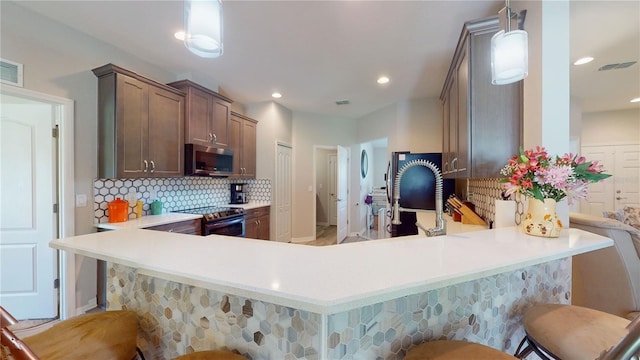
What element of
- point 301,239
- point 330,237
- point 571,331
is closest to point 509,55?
point 571,331

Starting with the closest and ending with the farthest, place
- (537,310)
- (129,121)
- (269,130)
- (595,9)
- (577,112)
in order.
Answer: (537,310) → (595,9) → (129,121) → (577,112) → (269,130)

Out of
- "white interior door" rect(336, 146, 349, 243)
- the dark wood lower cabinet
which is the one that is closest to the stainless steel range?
the dark wood lower cabinet

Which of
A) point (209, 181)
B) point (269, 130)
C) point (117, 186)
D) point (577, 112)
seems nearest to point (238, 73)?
point (269, 130)

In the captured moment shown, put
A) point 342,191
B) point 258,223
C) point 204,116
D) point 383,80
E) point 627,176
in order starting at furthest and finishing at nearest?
1. point 342,191
2. point 627,176
3. point 258,223
4. point 383,80
5. point 204,116

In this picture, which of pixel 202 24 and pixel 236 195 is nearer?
pixel 202 24

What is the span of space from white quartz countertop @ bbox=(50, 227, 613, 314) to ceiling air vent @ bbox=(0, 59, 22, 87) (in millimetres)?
1894

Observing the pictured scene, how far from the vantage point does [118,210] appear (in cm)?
261

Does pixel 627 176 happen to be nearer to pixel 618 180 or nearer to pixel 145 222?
pixel 618 180

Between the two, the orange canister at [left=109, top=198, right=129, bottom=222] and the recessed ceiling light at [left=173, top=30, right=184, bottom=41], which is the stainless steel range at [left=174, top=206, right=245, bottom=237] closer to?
the orange canister at [left=109, top=198, right=129, bottom=222]

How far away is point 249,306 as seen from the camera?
93 centimetres

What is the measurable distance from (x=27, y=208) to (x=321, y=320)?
3.16 meters

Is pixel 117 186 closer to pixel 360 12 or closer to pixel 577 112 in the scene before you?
pixel 360 12

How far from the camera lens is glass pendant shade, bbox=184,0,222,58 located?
117cm

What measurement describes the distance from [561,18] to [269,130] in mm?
4060
